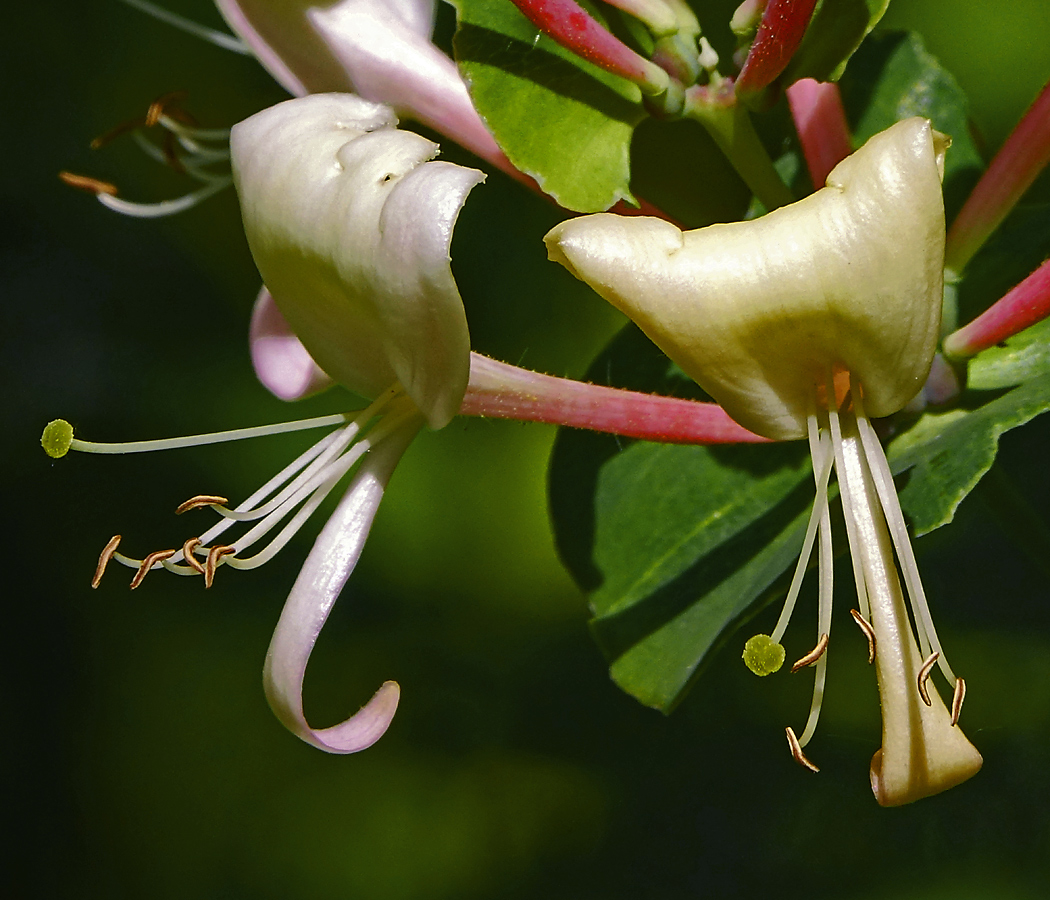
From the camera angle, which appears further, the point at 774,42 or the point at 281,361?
the point at 281,361

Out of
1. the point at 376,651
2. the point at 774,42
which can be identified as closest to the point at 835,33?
the point at 774,42

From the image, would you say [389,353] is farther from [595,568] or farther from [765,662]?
[595,568]

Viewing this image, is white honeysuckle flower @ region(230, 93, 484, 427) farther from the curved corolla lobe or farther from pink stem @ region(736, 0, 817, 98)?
pink stem @ region(736, 0, 817, 98)

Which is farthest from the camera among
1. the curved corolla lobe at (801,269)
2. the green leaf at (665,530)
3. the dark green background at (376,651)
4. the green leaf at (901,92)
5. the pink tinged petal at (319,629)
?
the dark green background at (376,651)

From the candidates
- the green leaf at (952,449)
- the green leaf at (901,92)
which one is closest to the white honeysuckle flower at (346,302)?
the green leaf at (952,449)

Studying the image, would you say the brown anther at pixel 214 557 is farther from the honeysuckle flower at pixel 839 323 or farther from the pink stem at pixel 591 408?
the honeysuckle flower at pixel 839 323

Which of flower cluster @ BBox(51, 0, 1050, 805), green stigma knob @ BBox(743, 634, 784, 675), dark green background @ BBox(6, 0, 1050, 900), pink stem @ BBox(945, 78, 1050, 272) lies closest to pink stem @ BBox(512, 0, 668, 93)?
flower cluster @ BBox(51, 0, 1050, 805)

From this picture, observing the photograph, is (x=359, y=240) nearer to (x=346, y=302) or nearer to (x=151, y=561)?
(x=346, y=302)
